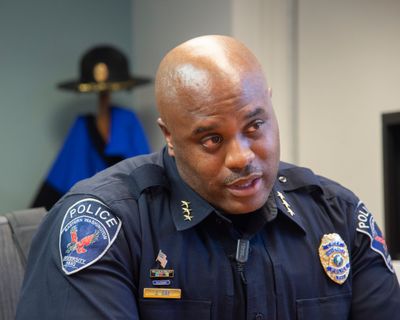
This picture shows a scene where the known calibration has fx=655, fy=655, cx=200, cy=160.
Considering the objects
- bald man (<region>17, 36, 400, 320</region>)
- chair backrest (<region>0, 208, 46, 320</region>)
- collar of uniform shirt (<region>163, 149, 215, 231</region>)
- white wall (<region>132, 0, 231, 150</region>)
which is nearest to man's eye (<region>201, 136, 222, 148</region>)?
bald man (<region>17, 36, 400, 320</region>)

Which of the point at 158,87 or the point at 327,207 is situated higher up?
the point at 158,87

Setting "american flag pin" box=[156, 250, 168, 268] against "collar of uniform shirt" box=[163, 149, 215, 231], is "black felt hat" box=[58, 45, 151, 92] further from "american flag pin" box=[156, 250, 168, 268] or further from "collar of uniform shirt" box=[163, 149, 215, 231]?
"american flag pin" box=[156, 250, 168, 268]

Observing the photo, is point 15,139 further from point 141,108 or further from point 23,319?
point 23,319

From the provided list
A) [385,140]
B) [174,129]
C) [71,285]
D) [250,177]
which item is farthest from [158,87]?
[385,140]

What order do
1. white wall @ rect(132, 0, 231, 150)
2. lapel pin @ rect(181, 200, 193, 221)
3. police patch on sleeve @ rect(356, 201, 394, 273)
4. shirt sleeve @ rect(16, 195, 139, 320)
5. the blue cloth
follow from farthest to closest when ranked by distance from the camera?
the blue cloth < white wall @ rect(132, 0, 231, 150) < police patch on sleeve @ rect(356, 201, 394, 273) < lapel pin @ rect(181, 200, 193, 221) < shirt sleeve @ rect(16, 195, 139, 320)

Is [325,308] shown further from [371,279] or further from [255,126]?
[255,126]

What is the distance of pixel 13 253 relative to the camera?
4.31 feet

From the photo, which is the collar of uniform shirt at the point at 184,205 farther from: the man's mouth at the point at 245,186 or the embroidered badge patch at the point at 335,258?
the embroidered badge patch at the point at 335,258

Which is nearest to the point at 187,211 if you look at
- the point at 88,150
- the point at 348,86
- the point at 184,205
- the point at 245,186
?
the point at 184,205

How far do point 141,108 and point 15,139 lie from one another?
64cm

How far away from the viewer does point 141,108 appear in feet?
10.9

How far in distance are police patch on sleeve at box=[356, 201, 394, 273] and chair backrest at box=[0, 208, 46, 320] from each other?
656mm

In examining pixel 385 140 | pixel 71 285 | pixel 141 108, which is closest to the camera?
pixel 71 285

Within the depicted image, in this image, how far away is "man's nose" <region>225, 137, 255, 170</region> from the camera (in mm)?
969
